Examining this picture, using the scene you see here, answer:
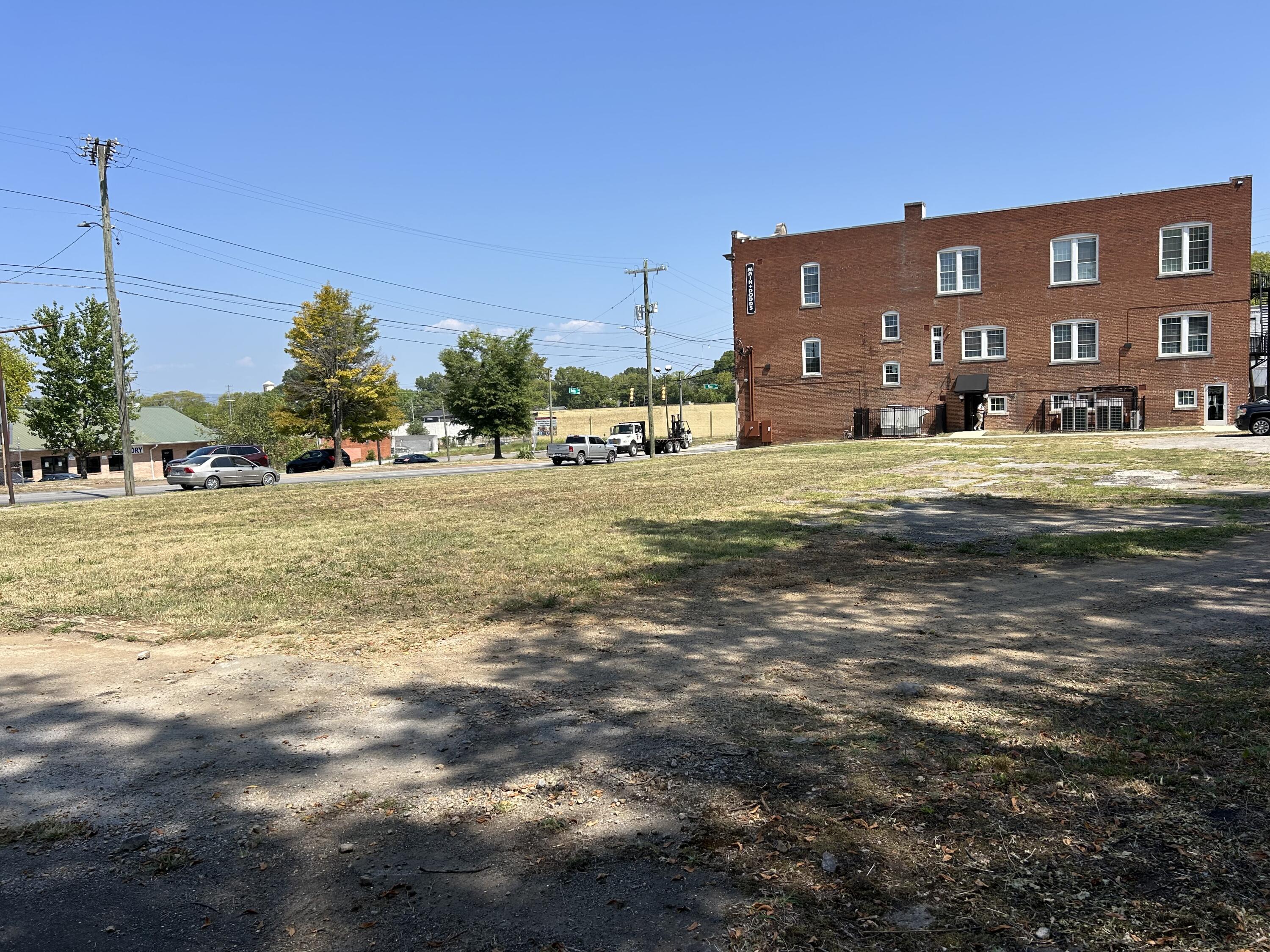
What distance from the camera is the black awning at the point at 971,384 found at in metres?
49.6

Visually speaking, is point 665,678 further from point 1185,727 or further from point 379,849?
point 1185,727

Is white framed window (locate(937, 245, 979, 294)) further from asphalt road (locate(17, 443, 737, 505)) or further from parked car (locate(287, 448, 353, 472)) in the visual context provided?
parked car (locate(287, 448, 353, 472))

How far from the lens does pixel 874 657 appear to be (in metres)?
6.63

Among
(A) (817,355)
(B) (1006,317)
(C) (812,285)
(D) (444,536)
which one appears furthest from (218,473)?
(B) (1006,317)

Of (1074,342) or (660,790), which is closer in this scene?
(660,790)

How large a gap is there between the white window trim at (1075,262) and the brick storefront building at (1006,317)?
89mm

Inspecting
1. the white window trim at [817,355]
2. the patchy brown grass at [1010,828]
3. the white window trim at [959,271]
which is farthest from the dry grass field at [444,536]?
the white window trim at [817,355]

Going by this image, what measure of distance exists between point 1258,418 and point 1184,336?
1593 cm

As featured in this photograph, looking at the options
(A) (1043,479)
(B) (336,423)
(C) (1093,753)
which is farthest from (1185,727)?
(B) (336,423)

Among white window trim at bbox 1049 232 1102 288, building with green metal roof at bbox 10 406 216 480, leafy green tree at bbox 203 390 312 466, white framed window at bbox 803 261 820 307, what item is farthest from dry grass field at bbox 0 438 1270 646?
leafy green tree at bbox 203 390 312 466

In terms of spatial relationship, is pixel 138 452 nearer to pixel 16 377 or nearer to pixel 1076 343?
pixel 16 377

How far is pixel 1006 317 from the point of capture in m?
49.7

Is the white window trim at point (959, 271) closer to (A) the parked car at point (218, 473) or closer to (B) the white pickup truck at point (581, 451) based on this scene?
(B) the white pickup truck at point (581, 451)

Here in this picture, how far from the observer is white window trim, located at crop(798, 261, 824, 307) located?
5353 cm
